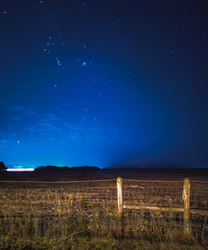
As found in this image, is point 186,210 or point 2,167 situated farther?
point 2,167

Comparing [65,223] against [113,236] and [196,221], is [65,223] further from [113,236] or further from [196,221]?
[196,221]

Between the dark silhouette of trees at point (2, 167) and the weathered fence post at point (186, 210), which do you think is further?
the dark silhouette of trees at point (2, 167)

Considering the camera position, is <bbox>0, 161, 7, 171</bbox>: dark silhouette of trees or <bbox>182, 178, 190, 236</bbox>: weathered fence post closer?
<bbox>182, 178, 190, 236</bbox>: weathered fence post

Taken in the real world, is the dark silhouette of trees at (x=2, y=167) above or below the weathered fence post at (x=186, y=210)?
below

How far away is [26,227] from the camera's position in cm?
544

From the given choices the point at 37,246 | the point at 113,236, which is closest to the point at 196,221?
the point at 113,236

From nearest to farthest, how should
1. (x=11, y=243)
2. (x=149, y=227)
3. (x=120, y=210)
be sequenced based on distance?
(x=11, y=243)
(x=149, y=227)
(x=120, y=210)

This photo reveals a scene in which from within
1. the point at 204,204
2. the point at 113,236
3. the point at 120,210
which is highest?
the point at 120,210

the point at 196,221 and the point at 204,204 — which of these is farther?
the point at 204,204

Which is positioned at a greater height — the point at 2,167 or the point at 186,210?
the point at 186,210

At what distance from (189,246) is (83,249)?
256cm

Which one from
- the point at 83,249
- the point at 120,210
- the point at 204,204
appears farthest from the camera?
the point at 204,204

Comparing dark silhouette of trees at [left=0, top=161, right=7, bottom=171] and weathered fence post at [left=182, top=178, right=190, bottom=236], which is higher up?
weathered fence post at [left=182, top=178, right=190, bottom=236]

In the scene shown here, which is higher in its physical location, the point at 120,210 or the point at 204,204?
the point at 120,210
